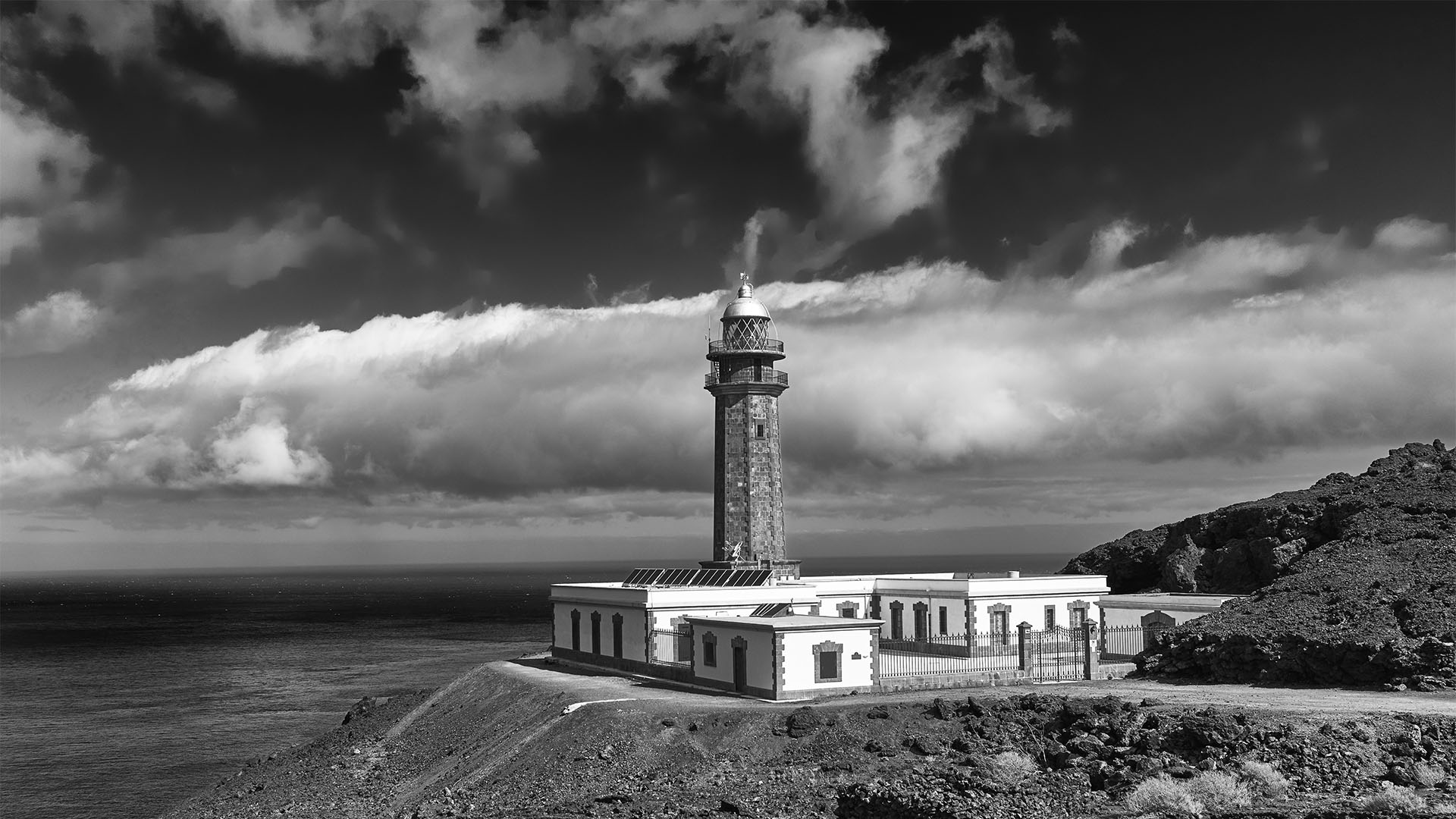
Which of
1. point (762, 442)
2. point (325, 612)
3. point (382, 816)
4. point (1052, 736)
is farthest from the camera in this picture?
point (325, 612)

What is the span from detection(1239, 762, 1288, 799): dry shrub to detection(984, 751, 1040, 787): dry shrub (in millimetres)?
4986

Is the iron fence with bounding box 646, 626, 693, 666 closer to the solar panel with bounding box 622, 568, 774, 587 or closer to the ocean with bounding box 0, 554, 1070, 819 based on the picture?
the solar panel with bounding box 622, 568, 774, 587

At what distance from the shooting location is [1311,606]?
144 ft

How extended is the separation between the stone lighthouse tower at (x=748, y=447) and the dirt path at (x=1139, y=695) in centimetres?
1200

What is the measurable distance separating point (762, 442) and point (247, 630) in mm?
96673

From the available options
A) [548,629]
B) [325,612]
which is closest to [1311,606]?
[548,629]

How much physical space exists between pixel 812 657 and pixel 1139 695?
973 centimetres

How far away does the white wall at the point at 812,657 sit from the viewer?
3991cm

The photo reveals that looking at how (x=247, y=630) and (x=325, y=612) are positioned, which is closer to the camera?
(x=247, y=630)

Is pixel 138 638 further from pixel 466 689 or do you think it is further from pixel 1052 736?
pixel 1052 736

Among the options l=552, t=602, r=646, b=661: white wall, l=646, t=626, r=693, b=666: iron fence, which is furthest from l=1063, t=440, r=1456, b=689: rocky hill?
l=552, t=602, r=646, b=661: white wall

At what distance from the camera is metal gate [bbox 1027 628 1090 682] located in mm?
43719

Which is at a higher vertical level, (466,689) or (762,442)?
(762,442)

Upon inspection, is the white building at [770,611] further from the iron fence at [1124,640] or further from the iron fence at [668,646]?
the iron fence at [1124,640]
